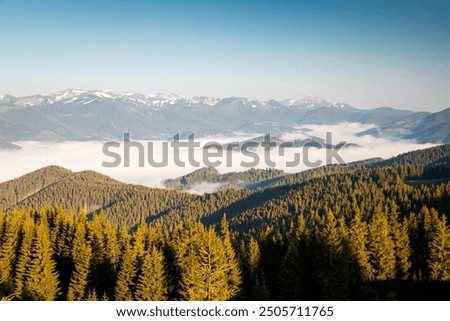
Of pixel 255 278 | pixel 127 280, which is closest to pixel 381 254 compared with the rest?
pixel 255 278

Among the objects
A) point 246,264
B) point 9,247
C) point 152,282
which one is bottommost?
point 246,264

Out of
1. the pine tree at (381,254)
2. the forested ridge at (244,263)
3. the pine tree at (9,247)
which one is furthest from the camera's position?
the pine tree at (9,247)

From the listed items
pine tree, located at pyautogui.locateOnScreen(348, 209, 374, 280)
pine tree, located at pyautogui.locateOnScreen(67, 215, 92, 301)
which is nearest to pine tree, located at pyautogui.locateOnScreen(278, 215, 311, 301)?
pine tree, located at pyautogui.locateOnScreen(348, 209, 374, 280)

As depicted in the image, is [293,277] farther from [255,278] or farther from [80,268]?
[80,268]

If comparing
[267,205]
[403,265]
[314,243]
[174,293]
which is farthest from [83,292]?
[267,205]

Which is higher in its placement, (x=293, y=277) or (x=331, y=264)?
(x=331, y=264)

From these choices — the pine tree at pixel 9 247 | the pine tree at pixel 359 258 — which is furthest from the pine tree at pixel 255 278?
the pine tree at pixel 9 247

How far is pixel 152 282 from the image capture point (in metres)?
39.6

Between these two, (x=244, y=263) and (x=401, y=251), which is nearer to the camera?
(x=401, y=251)

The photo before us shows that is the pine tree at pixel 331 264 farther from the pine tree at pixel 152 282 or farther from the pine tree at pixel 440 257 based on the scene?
the pine tree at pixel 152 282

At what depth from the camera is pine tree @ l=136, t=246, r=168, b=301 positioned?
39344mm

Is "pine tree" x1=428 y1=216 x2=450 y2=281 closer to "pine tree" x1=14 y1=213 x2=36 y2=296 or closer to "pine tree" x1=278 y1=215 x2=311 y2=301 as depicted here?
"pine tree" x1=278 y1=215 x2=311 y2=301

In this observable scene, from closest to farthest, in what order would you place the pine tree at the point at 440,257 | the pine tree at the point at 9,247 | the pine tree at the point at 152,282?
the pine tree at the point at 152,282
the pine tree at the point at 440,257
the pine tree at the point at 9,247

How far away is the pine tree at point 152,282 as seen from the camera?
39344 millimetres
